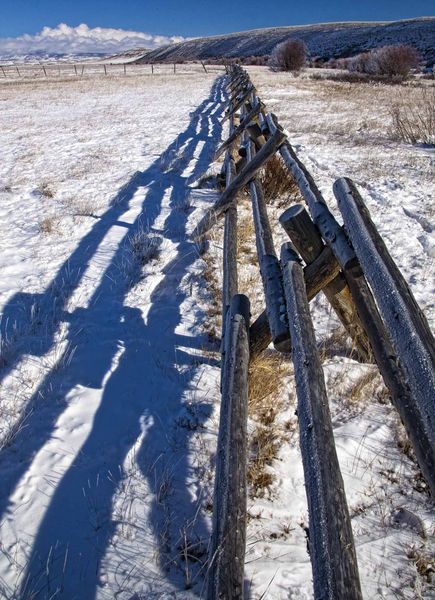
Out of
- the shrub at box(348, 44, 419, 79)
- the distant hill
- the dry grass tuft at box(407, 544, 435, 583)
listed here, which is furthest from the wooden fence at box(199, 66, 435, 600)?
the distant hill

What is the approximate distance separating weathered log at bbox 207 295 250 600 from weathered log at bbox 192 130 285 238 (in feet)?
9.09

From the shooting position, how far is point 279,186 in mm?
5922

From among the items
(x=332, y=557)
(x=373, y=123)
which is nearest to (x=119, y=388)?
(x=332, y=557)

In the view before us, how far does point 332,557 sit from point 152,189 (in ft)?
20.3

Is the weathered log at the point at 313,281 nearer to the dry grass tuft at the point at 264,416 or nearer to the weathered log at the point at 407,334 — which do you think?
the dry grass tuft at the point at 264,416

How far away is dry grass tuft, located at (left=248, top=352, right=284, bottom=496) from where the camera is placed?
2137 millimetres

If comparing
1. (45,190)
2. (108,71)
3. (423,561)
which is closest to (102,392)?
(423,561)

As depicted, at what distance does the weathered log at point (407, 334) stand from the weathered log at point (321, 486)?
0.34 meters

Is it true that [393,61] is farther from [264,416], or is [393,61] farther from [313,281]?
[264,416]

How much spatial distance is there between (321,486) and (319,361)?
0.63 meters

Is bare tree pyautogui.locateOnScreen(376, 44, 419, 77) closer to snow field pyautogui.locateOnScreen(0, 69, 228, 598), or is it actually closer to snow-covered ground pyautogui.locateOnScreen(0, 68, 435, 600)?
snow-covered ground pyautogui.locateOnScreen(0, 68, 435, 600)

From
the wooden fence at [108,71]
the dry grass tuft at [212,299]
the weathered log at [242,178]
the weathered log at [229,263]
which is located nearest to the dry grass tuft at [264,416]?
the weathered log at [229,263]

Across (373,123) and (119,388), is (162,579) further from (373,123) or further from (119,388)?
(373,123)

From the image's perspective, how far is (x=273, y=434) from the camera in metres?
2.36
